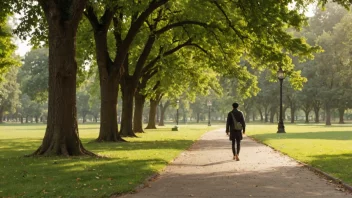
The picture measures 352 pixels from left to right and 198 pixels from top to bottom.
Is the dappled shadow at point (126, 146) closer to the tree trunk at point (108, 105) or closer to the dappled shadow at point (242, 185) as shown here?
the tree trunk at point (108, 105)

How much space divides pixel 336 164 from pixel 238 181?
453 cm

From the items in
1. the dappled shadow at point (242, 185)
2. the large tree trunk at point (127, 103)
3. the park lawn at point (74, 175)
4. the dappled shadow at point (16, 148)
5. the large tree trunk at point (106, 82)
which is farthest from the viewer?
the large tree trunk at point (127, 103)

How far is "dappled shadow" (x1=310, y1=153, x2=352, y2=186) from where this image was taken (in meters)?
10.5

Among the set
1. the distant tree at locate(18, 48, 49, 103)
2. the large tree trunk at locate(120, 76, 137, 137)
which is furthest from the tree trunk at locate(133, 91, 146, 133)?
the distant tree at locate(18, 48, 49, 103)

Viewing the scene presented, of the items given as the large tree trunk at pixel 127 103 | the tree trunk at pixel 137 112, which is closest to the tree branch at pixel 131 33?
the large tree trunk at pixel 127 103

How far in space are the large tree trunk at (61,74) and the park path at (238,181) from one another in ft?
13.6

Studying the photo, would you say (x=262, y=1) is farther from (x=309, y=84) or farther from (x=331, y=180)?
(x=309, y=84)

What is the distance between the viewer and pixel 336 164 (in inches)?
505

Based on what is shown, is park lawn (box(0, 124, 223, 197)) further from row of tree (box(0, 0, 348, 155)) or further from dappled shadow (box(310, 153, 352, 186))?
dappled shadow (box(310, 153, 352, 186))

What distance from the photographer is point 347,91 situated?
6575cm

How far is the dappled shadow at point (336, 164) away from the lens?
415 inches

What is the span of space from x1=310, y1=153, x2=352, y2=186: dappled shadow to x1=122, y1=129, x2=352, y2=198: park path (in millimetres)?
483

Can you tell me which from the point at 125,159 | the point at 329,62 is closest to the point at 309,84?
the point at 329,62

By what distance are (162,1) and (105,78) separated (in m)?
5.57
